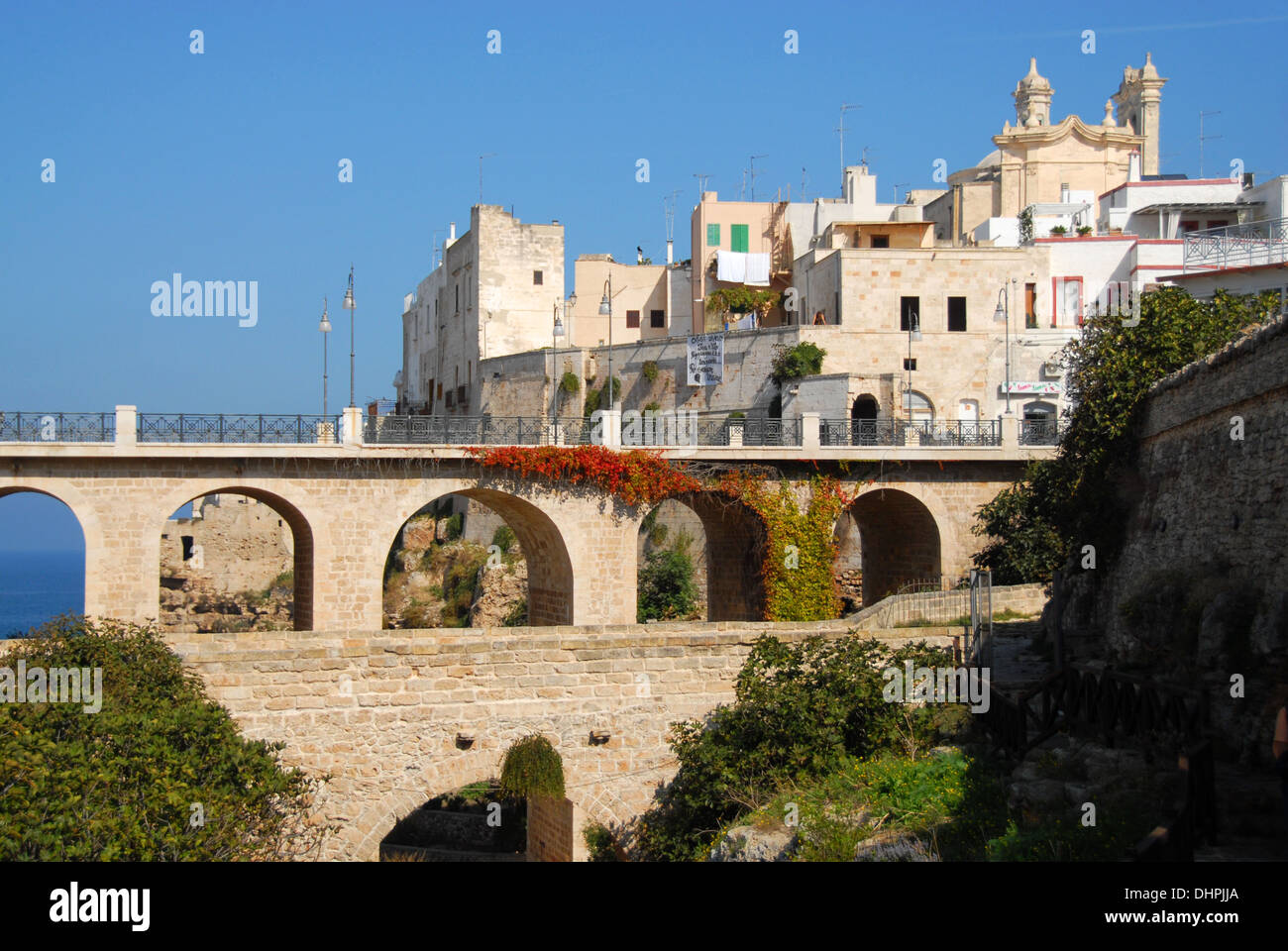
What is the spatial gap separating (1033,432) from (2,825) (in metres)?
24.0

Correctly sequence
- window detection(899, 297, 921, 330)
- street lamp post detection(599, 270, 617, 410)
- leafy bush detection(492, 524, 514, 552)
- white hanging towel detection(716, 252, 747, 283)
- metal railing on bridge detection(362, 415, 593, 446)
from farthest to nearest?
white hanging towel detection(716, 252, 747, 283), leafy bush detection(492, 524, 514, 552), window detection(899, 297, 921, 330), street lamp post detection(599, 270, 617, 410), metal railing on bridge detection(362, 415, 593, 446)

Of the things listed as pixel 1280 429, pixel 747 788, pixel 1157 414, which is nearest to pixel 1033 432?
pixel 1157 414

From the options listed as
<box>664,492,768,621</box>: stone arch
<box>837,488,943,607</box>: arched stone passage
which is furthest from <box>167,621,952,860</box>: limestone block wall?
<box>837,488,943,607</box>: arched stone passage

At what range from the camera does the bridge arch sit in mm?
28672

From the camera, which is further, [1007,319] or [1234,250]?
[1007,319]

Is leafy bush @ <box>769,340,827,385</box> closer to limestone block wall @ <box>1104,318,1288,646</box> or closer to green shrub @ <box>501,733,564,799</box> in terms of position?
limestone block wall @ <box>1104,318,1288,646</box>

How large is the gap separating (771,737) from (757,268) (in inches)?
1563

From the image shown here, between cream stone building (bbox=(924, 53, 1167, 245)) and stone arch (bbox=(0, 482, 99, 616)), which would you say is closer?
stone arch (bbox=(0, 482, 99, 616))

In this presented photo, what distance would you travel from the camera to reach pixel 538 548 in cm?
2808

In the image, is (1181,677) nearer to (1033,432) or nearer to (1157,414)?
(1157,414)

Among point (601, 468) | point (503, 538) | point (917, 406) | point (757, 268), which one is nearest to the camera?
point (601, 468)

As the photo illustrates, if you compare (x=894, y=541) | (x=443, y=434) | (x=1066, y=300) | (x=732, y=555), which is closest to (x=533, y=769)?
(x=443, y=434)

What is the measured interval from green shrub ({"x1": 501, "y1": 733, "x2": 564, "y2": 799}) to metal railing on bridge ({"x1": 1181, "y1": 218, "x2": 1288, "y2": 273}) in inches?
1076

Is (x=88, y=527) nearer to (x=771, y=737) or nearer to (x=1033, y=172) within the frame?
(x=771, y=737)
